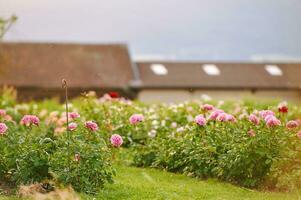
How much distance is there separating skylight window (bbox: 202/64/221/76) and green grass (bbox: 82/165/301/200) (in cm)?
2511

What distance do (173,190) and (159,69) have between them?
26.7m

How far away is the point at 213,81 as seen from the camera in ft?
104

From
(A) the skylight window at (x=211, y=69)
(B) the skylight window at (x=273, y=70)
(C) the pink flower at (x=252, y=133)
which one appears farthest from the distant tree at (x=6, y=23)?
(B) the skylight window at (x=273, y=70)

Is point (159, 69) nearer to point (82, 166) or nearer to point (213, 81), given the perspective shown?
point (213, 81)

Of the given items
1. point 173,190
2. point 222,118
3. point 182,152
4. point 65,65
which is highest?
point 65,65

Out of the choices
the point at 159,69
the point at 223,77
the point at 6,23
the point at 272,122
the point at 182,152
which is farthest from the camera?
the point at 159,69

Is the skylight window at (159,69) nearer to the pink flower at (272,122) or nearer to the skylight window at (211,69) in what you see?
the skylight window at (211,69)

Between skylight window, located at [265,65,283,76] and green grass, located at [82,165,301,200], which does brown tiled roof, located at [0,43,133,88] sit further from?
green grass, located at [82,165,301,200]

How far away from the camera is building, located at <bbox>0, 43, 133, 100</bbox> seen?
98.2 feet

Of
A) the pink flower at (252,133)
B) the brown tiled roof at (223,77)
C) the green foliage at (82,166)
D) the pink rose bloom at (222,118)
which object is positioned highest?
the brown tiled roof at (223,77)

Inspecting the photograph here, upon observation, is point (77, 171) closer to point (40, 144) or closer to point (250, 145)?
point (40, 144)

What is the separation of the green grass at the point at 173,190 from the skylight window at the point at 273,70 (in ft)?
87.0

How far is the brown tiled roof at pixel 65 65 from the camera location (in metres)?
30.2

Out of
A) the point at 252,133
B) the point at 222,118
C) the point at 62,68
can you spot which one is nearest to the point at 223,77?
the point at 62,68
